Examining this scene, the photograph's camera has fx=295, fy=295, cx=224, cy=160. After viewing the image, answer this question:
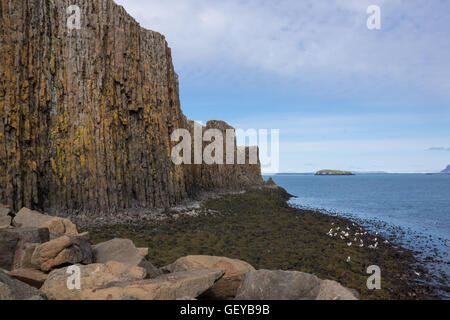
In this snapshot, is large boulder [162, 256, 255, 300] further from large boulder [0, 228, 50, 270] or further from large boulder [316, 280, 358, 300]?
large boulder [0, 228, 50, 270]

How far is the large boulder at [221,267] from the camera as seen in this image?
7602 millimetres

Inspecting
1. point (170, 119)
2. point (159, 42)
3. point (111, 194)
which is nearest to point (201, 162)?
point (170, 119)

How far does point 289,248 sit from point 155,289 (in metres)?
14.4

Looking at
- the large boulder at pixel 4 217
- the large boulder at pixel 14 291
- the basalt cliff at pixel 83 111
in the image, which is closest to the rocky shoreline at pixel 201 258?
the large boulder at pixel 14 291

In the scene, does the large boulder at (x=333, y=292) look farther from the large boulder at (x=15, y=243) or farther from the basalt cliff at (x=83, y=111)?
the basalt cliff at (x=83, y=111)

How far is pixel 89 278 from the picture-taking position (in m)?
6.84

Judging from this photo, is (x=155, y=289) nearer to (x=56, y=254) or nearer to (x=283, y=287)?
(x=283, y=287)

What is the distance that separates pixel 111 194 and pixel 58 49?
1277 cm

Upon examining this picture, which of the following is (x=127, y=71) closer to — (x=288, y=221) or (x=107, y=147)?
(x=107, y=147)

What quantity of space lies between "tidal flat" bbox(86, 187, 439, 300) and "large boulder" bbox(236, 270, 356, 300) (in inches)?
299

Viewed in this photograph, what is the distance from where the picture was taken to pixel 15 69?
21.2 metres

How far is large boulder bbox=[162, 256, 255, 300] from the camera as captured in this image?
7602 millimetres

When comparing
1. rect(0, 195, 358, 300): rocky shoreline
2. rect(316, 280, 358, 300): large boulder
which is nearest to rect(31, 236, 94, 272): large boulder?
rect(0, 195, 358, 300): rocky shoreline

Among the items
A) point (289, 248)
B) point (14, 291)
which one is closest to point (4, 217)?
point (14, 291)
